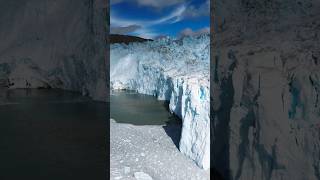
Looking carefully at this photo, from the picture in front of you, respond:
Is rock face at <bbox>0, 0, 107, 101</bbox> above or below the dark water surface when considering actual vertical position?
above

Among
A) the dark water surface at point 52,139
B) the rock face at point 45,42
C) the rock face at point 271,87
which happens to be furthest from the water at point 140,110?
the rock face at point 271,87

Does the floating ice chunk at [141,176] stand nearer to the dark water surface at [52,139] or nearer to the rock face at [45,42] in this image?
the dark water surface at [52,139]

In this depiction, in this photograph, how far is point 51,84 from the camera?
46.5ft

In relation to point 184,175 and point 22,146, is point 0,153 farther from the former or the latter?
point 184,175

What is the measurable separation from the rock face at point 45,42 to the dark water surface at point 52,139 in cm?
281

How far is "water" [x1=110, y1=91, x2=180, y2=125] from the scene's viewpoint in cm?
905

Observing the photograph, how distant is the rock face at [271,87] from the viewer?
2.65 meters

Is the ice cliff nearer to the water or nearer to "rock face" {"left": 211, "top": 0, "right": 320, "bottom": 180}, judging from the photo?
the water

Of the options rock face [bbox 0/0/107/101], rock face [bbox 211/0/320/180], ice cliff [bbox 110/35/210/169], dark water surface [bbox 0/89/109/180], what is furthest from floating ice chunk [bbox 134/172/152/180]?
rock face [bbox 0/0/107/101]

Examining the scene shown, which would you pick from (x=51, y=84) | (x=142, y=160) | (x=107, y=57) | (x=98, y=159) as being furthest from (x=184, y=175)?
(x=51, y=84)

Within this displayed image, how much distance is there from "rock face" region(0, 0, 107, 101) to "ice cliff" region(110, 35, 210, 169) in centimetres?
291

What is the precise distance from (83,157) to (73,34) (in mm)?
9344

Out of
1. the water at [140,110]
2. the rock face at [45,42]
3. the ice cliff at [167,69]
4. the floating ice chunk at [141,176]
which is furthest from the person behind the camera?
the rock face at [45,42]

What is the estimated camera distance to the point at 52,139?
656 centimetres
